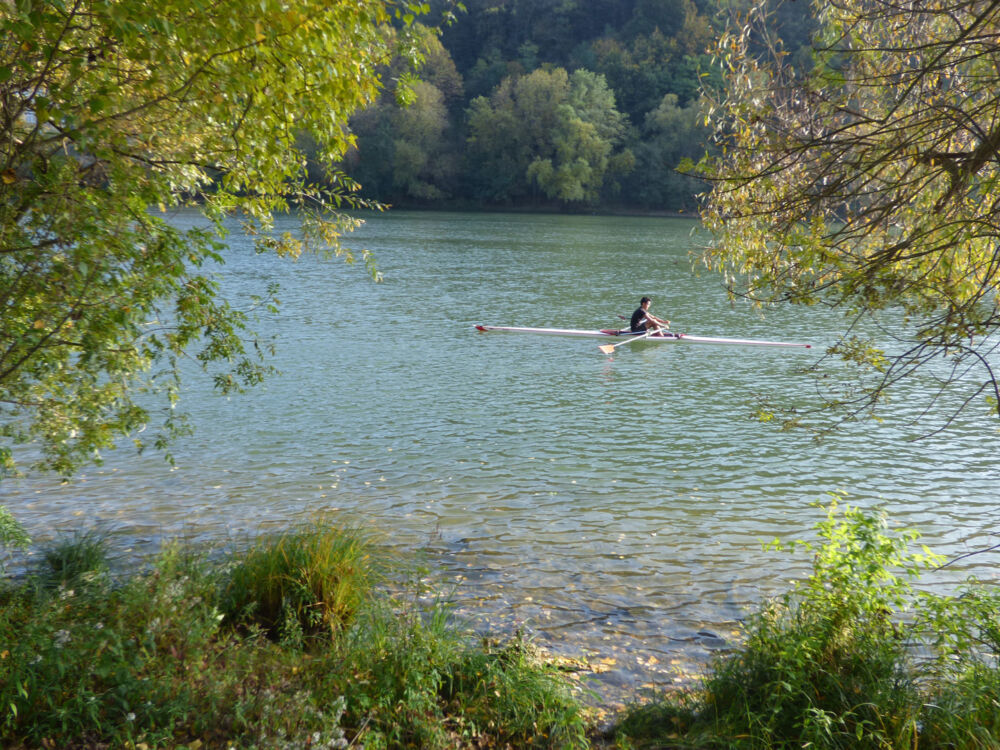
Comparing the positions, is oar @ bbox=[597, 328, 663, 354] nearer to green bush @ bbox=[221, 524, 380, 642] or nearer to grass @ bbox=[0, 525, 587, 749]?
green bush @ bbox=[221, 524, 380, 642]

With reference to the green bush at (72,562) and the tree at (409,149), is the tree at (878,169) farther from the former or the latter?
the tree at (409,149)

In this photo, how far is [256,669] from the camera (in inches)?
159

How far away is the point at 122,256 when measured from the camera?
425cm

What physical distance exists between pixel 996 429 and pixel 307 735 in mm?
11833

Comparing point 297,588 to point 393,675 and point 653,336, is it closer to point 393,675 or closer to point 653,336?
point 393,675

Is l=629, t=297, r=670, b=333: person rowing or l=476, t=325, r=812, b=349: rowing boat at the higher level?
l=629, t=297, r=670, b=333: person rowing

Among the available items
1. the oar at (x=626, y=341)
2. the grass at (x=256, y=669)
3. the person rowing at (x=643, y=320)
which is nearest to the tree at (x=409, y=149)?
the person rowing at (x=643, y=320)

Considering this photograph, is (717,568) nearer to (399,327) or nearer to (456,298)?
(399,327)

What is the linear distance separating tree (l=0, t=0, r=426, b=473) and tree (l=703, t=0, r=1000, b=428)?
2.49 metres

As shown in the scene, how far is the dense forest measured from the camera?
65.6 metres

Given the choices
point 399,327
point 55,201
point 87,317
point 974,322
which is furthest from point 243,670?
Result: point 399,327

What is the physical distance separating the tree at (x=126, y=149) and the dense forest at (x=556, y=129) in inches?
2355

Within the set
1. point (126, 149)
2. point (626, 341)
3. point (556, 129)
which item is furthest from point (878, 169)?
point (556, 129)

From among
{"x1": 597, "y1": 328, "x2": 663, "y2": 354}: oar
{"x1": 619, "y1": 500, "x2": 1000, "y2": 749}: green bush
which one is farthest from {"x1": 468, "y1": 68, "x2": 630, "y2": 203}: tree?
{"x1": 619, "y1": 500, "x2": 1000, "y2": 749}: green bush
